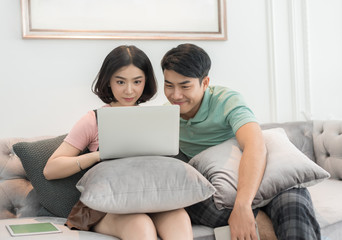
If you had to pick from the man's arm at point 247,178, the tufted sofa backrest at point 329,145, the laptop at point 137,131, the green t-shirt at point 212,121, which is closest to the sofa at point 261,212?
the tufted sofa backrest at point 329,145

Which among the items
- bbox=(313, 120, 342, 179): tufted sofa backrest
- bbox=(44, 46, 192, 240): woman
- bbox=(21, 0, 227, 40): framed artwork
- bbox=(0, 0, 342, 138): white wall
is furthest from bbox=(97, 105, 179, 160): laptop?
bbox=(313, 120, 342, 179): tufted sofa backrest

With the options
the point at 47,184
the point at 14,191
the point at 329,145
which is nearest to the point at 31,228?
the point at 47,184

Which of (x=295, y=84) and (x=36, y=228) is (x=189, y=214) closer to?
(x=36, y=228)

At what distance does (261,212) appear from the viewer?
5.18 feet

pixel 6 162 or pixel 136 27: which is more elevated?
pixel 136 27

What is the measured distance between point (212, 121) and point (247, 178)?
1.27 feet

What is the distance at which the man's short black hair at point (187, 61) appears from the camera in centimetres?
176

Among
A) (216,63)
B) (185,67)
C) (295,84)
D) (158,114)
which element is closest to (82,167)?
(158,114)

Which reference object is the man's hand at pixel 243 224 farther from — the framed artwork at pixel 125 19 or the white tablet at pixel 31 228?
the framed artwork at pixel 125 19

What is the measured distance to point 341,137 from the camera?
2.22 m

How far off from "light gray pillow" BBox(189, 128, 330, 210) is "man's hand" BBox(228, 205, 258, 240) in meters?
0.06

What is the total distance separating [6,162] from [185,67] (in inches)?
34.0

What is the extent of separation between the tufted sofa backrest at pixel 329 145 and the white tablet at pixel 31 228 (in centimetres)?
143

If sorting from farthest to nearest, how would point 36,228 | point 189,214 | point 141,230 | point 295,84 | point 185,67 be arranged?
point 295,84 → point 185,67 → point 189,214 → point 36,228 → point 141,230
